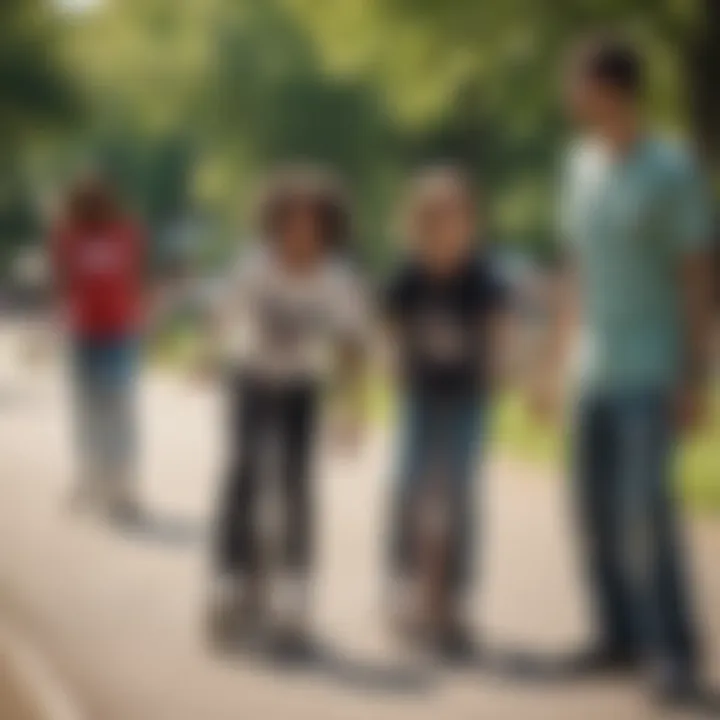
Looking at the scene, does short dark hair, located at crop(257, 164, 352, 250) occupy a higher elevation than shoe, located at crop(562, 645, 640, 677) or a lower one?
higher

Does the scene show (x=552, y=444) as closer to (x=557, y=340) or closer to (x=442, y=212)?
(x=557, y=340)

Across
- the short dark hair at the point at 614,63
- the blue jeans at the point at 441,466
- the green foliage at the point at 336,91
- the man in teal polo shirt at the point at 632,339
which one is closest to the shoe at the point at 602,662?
the man in teal polo shirt at the point at 632,339

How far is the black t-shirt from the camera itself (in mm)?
1055

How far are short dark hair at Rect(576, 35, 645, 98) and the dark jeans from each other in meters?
0.23

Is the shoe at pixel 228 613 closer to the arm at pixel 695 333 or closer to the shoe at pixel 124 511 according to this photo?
the shoe at pixel 124 511

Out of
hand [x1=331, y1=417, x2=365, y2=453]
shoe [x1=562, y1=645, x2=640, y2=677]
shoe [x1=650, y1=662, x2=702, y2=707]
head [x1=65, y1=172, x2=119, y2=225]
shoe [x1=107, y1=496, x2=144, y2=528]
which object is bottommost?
shoe [x1=650, y1=662, x2=702, y2=707]

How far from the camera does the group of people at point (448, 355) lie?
1.03m

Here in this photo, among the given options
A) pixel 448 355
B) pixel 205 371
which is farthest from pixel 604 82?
pixel 205 371

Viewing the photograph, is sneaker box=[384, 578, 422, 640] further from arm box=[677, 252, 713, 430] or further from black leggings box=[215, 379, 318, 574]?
arm box=[677, 252, 713, 430]

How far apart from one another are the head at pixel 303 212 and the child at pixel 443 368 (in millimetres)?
59

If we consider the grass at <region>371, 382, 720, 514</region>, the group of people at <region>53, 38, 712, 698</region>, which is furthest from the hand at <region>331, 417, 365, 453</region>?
the grass at <region>371, 382, 720, 514</region>

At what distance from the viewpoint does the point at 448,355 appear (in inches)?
41.9

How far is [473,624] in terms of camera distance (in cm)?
108

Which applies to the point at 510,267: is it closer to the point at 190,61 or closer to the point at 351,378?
the point at 351,378
